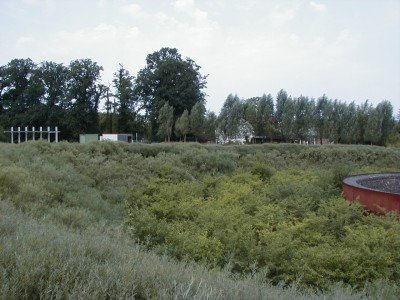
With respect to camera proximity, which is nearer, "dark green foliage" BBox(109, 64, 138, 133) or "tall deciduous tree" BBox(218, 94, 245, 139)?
"tall deciduous tree" BBox(218, 94, 245, 139)

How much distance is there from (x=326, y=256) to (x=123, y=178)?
35.2ft

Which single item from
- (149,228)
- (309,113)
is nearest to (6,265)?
(149,228)

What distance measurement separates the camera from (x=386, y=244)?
7.61m

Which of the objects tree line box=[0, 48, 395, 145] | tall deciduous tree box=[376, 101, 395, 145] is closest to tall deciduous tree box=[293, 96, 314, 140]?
tree line box=[0, 48, 395, 145]

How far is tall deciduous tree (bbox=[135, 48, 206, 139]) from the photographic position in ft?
189

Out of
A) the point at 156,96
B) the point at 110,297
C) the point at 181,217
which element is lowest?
the point at 181,217

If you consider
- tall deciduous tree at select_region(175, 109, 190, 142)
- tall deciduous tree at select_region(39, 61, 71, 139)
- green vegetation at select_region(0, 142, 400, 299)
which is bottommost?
green vegetation at select_region(0, 142, 400, 299)

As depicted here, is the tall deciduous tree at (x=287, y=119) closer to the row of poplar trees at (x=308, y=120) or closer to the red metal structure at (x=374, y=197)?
the row of poplar trees at (x=308, y=120)

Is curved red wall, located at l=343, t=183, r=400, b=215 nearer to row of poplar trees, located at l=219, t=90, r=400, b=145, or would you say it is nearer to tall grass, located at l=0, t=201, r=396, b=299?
tall grass, located at l=0, t=201, r=396, b=299

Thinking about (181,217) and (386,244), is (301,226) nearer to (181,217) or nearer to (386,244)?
(386,244)

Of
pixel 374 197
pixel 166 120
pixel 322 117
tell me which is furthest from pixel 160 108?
pixel 374 197

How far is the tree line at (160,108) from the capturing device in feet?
144

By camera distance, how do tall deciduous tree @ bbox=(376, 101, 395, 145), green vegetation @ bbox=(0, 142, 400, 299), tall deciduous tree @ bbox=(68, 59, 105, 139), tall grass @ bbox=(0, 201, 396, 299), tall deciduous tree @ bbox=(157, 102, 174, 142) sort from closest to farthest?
tall grass @ bbox=(0, 201, 396, 299) → green vegetation @ bbox=(0, 142, 400, 299) → tall deciduous tree @ bbox=(376, 101, 395, 145) → tall deciduous tree @ bbox=(157, 102, 174, 142) → tall deciduous tree @ bbox=(68, 59, 105, 139)

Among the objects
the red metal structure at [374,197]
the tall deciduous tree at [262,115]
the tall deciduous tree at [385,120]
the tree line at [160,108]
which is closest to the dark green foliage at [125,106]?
the tree line at [160,108]
